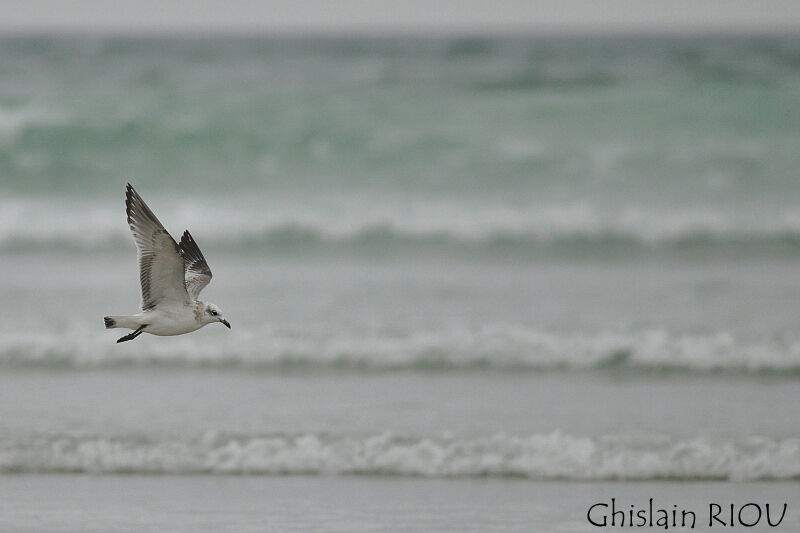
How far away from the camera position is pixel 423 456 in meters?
6.41

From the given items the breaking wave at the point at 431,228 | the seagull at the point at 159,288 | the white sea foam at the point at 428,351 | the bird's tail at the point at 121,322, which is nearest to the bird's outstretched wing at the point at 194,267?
the seagull at the point at 159,288

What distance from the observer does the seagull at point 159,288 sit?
5.52m

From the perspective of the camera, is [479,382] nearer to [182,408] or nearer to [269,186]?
[182,408]

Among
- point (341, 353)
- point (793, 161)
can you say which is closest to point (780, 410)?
point (341, 353)

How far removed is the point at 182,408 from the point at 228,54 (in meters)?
9.24

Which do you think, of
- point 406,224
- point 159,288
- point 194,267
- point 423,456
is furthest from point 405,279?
point 159,288

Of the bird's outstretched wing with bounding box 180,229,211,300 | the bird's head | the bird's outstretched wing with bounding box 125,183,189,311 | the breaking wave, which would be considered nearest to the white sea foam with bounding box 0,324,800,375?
the bird's outstretched wing with bounding box 180,229,211,300

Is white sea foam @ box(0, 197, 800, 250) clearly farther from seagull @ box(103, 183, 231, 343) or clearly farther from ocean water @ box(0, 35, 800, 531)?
seagull @ box(103, 183, 231, 343)

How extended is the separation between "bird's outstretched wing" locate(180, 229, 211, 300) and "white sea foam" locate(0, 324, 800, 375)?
196 cm

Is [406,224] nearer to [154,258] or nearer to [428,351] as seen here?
[428,351]

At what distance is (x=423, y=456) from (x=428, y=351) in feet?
5.71

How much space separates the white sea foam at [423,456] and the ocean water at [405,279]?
0.02 metres

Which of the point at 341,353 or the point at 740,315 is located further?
the point at 740,315

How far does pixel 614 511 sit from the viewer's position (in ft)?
19.3
